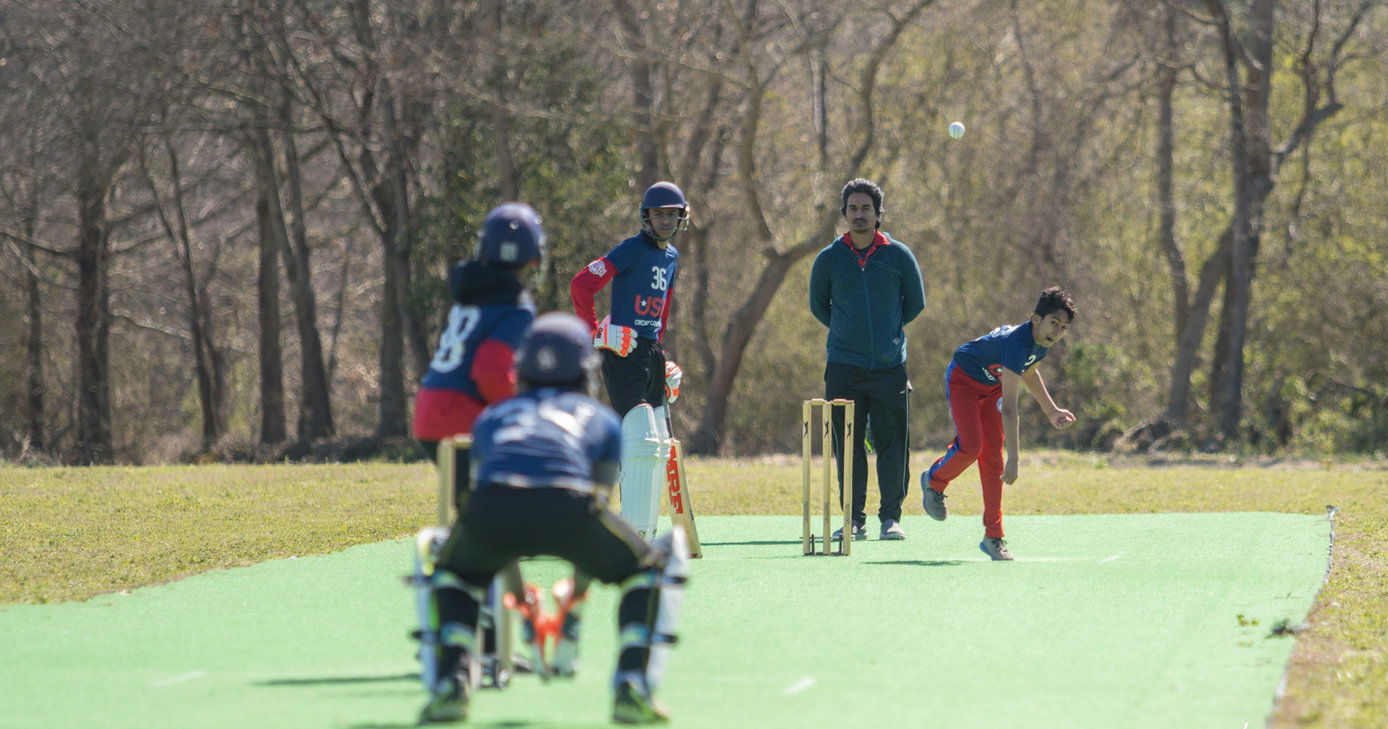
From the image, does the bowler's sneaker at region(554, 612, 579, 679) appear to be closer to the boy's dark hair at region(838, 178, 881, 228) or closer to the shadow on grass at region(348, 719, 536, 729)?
the shadow on grass at region(348, 719, 536, 729)

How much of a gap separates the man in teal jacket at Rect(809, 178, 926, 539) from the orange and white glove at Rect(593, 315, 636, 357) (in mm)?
1946

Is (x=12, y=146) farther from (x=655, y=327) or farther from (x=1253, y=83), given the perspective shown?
(x=655, y=327)

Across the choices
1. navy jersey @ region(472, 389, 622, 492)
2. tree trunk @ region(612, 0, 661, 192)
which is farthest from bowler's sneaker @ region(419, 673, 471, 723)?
tree trunk @ region(612, 0, 661, 192)

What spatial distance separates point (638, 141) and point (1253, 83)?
1006 cm

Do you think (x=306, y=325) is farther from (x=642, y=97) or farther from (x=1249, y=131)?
(x=1249, y=131)

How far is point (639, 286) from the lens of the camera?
928 cm

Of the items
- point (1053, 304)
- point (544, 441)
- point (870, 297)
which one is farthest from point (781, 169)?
point (544, 441)

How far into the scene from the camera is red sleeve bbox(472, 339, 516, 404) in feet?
19.5

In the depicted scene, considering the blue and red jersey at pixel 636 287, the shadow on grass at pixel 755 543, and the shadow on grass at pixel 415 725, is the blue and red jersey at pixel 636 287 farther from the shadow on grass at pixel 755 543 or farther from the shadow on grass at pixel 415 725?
the shadow on grass at pixel 415 725

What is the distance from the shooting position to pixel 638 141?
28766 millimetres

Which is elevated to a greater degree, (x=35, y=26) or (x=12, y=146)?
(x=35, y=26)

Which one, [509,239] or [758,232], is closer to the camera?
[509,239]

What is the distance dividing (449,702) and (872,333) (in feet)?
19.7

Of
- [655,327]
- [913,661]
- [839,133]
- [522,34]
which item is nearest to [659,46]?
[522,34]
